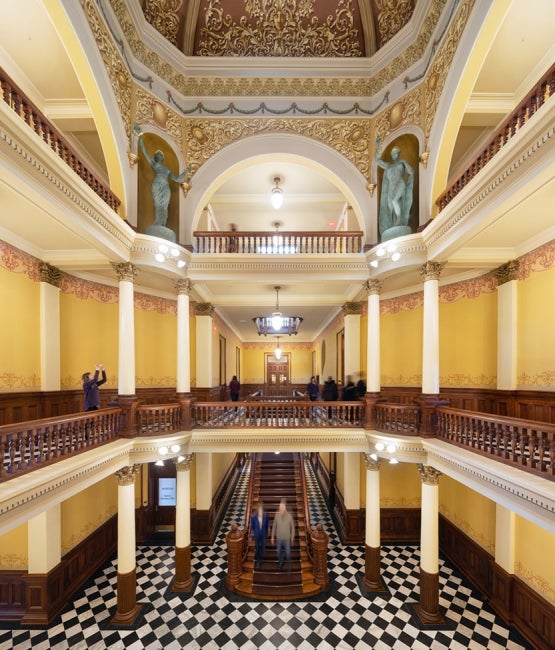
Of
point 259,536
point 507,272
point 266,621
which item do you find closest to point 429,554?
point 266,621

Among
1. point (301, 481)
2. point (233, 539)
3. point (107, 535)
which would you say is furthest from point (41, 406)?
point (301, 481)

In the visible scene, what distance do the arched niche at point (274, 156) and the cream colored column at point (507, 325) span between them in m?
3.23

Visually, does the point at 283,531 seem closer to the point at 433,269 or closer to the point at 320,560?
the point at 320,560

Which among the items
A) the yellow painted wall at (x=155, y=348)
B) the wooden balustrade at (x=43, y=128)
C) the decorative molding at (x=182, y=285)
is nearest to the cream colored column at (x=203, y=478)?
the yellow painted wall at (x=155, y=348)

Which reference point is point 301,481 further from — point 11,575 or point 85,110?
point 85,110

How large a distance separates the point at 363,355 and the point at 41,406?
8.03 m

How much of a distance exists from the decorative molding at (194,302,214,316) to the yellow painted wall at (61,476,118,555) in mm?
5017

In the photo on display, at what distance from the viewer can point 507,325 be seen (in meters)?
6.63

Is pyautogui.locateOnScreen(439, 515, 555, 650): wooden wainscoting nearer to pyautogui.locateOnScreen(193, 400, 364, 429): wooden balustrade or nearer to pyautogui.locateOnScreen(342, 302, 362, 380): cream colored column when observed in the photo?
pyautogui.locateOnScreen(193, 400, 364, 429): wooden balustrade

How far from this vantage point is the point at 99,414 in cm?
582

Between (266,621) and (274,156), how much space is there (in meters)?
10.2

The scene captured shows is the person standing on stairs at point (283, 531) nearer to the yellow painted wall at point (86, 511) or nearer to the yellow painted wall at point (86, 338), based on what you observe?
the yellow painted wall at point (86, 511)

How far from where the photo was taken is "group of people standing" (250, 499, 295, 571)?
733 cm

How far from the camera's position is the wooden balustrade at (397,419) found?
262 inches
